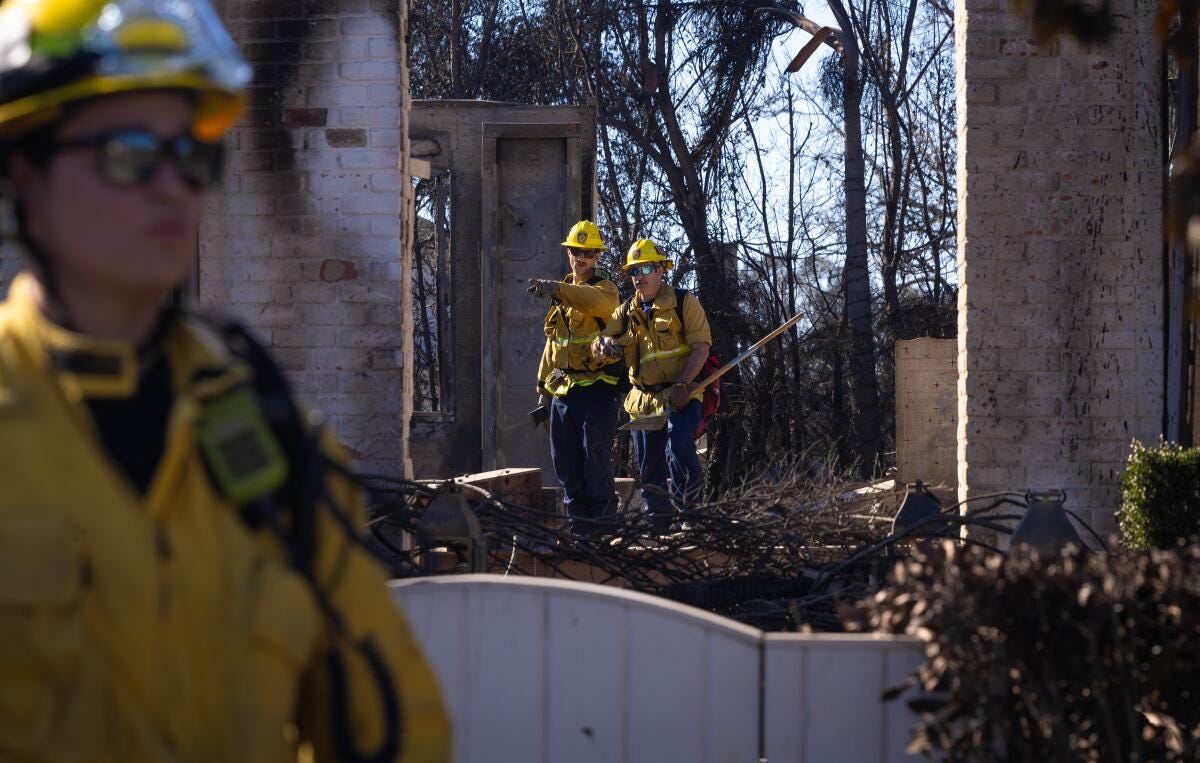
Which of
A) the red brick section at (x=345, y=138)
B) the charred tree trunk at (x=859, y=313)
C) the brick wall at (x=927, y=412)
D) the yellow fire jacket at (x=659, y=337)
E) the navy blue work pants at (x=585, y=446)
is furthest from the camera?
the charred tree trunk at (x=859, y=313)

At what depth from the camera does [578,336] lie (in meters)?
8.76

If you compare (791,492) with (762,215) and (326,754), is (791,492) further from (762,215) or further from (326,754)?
(762,215)

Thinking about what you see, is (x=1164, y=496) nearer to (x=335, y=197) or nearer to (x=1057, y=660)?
(x=1057, y=660)

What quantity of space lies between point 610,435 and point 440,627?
5.82 m

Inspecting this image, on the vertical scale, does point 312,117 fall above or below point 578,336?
above

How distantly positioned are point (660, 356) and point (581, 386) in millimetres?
526

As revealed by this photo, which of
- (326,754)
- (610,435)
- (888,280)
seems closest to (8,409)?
(326,754)

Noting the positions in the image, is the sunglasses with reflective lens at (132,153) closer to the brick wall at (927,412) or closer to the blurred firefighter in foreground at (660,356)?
the blurred firefighter in foreground at (660,356)

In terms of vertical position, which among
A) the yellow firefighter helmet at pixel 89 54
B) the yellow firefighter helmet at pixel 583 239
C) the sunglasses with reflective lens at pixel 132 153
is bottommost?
the sunglasses with reflective lens at pixel 132 153

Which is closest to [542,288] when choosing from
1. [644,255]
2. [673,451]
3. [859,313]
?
[644,255]

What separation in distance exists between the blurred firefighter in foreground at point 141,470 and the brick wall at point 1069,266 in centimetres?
528

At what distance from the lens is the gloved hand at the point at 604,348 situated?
338 inches

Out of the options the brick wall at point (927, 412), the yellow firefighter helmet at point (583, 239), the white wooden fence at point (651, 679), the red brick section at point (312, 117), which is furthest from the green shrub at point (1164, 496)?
the brick wall at point (927, 412)

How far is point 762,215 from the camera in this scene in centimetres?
2020
